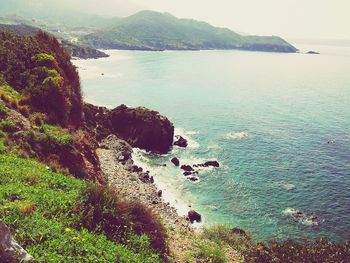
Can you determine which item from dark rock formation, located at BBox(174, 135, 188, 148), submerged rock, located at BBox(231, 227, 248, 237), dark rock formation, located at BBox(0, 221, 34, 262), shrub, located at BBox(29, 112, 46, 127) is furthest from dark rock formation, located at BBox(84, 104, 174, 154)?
dark rock formation, located at BBox(0, 221, 34, 262)

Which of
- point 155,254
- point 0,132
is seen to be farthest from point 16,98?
point 155,254

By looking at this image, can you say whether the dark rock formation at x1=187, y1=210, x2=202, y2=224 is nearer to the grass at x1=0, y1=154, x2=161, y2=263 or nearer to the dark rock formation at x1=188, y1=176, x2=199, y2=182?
the dark rock formation at x1=188, y1=176, x2=199, y2=182

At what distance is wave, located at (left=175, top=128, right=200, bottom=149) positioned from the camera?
67.9m

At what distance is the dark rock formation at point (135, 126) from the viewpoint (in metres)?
64.8

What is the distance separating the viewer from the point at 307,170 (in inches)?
2233

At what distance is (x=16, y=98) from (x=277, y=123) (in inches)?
2576

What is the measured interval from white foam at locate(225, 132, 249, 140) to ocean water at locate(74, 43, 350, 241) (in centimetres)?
21

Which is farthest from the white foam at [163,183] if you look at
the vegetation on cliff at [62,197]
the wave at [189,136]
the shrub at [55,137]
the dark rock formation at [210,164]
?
the shrub at [55,137]

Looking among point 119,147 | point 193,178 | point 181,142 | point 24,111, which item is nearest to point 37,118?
point 24,111

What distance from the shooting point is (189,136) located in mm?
74125

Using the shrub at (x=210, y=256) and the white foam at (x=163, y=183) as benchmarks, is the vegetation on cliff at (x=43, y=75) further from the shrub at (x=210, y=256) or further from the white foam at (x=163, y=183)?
the shrub at (x=210, y=256)

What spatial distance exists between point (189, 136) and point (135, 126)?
41.1 feet

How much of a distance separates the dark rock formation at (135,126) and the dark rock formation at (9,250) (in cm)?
4972

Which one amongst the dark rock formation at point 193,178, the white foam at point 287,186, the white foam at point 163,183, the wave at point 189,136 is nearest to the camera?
the white foam at point 163,183
